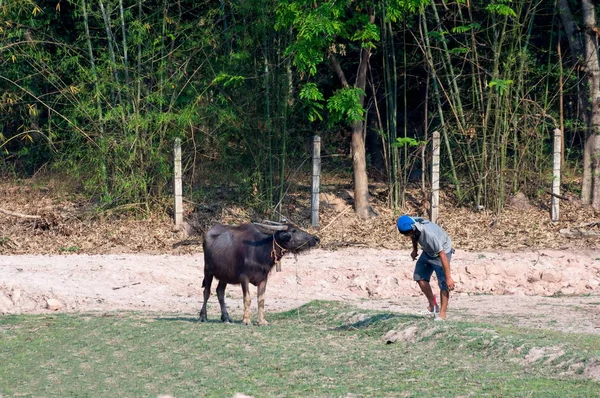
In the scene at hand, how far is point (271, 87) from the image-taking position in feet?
60.9

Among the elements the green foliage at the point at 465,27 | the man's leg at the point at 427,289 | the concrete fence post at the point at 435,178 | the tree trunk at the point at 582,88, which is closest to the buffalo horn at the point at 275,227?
the man's leg at the point at 427,289

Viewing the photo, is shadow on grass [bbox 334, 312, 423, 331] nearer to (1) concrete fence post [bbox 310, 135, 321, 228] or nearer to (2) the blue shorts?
(2) the blue shorts

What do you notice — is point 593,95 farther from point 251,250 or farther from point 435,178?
point 251,250

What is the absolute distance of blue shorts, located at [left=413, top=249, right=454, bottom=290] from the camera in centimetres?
1059

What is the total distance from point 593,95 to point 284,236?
10.5m

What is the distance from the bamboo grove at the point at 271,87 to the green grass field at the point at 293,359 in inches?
285

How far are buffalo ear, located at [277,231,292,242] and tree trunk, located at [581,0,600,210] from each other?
395 inches

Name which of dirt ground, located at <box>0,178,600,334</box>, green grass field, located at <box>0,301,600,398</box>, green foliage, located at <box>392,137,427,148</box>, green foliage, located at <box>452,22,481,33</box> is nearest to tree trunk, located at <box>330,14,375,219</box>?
dirt ground, located at <box>0,178,600,334</box>

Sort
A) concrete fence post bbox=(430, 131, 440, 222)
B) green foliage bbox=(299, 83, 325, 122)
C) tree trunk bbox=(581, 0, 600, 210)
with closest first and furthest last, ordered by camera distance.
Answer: green foliage bbox=(299, 83, 325, 122), concrete fence post bbox=(430, 131, 440, 222), tree trunk bbox=(581, 0, 600, 210)

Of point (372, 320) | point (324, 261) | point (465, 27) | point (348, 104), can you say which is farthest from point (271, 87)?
point (372, 320)

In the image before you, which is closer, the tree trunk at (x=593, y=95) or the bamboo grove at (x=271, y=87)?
the bamboo grove at (x=271, y=87)

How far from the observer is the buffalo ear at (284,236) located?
1108 cm

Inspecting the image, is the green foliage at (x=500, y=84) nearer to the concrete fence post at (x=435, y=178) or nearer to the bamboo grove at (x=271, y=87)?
the bamboo grove at (x=271, y=87)

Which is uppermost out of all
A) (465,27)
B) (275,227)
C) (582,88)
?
(465,27)
